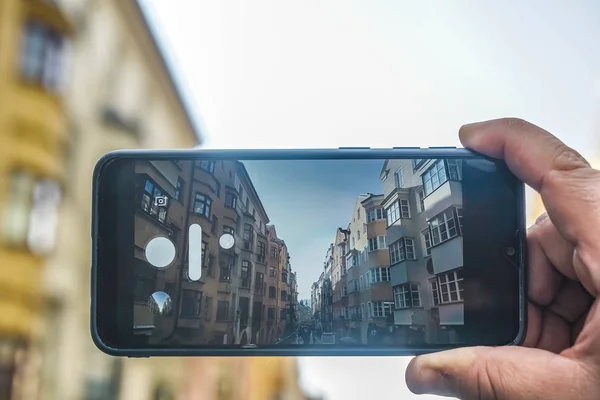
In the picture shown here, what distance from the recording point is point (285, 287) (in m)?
0.67

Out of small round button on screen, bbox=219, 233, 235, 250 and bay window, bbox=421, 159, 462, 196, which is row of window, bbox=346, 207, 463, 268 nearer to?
bay window, bbox=421, 159, 462, 196

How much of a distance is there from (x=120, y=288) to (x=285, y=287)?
0.62 ft

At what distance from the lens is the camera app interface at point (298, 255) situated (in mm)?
647

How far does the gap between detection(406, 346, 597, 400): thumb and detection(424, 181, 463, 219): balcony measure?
16 cm

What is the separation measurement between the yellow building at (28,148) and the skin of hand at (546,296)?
3.13 meters

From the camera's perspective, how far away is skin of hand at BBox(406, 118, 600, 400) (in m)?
0.52

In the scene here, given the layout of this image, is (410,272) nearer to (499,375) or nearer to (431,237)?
(431,237)

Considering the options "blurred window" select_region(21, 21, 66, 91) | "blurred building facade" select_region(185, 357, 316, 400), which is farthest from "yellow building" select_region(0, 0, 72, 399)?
"blurred building facade" select_region(185, 357, 316, 400)

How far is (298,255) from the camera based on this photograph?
2.22 feet

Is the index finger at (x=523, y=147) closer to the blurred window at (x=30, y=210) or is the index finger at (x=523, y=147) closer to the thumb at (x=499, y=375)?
the thumb at (x=499, y=375)

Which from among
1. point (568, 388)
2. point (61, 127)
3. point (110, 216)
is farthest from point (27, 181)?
point (568, 388)

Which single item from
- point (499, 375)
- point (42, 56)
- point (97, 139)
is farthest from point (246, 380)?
point (42, 56)

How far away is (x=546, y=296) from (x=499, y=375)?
164 mm

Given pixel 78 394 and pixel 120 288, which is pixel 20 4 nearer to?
pixel 78 394
